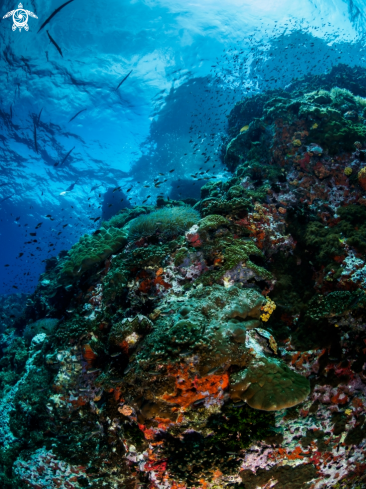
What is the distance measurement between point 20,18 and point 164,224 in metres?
17.6

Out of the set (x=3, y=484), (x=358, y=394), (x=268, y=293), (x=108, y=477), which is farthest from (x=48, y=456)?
(x=358, y=394)

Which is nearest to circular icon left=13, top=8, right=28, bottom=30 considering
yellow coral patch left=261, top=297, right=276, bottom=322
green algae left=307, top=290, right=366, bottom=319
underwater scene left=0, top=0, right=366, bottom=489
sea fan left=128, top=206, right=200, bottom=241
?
underwater scene left=0, top=0, right=366, bottom=489

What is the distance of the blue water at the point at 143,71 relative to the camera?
653 inches

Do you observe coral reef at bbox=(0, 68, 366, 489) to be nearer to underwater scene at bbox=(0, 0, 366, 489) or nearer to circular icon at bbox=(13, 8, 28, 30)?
underwater scene at bbox=(0, 0, 366, 489)

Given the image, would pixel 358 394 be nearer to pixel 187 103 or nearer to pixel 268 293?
pixel 268 293

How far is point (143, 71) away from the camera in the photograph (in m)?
20.5

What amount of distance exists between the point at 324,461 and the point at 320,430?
2.37 ft

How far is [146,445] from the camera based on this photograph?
4352 millimetres

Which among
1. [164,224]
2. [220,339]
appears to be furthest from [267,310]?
[164,224]

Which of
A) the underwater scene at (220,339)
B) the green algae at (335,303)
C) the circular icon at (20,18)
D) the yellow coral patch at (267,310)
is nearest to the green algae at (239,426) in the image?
the underwater scene at (220,339)

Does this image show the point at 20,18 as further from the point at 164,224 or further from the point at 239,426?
the point at 239,426

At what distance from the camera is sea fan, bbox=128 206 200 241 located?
22.4ft

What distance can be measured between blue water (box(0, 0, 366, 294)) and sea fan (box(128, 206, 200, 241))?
6.89m

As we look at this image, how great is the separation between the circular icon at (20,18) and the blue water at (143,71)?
0.29 metres
